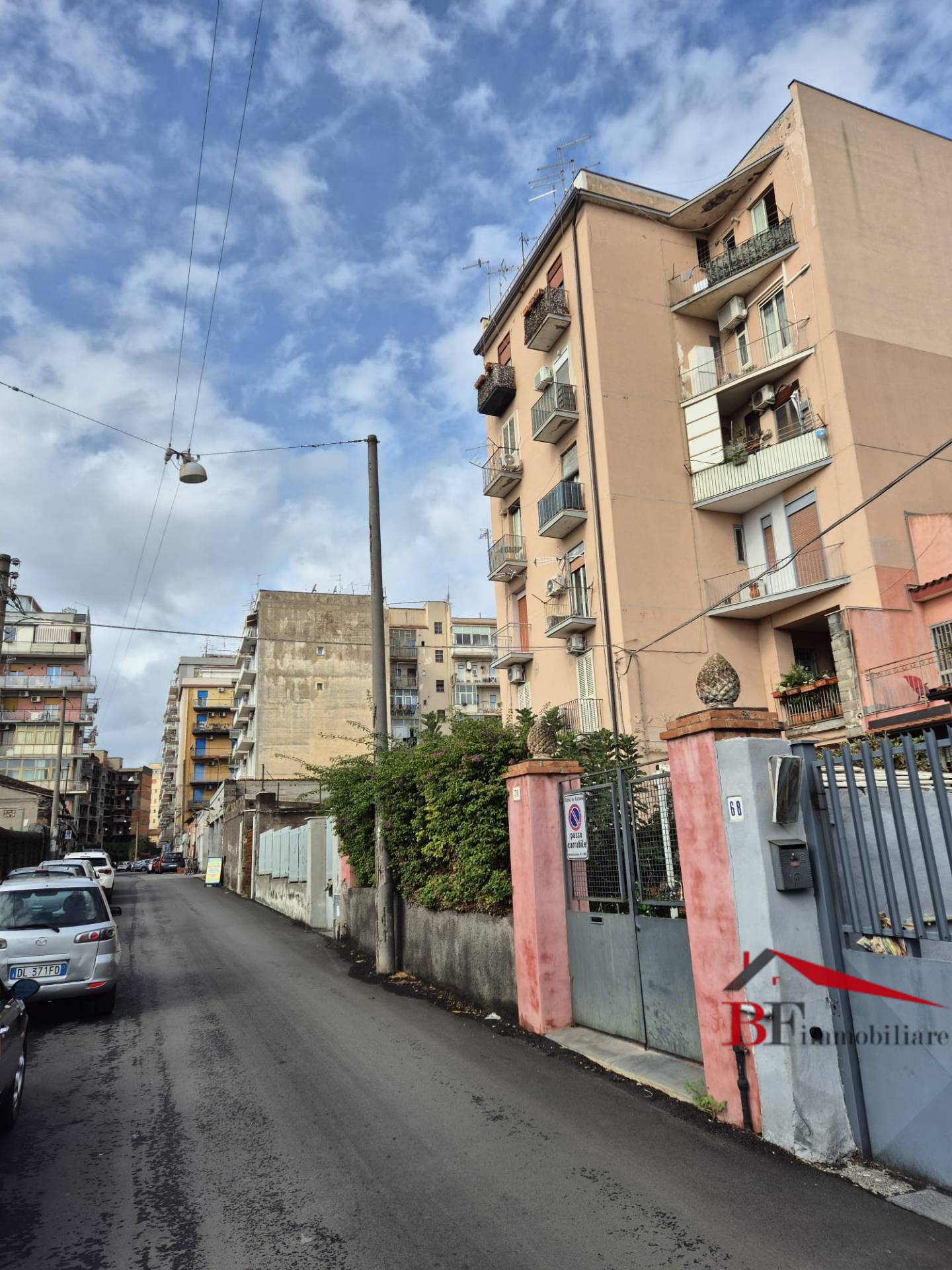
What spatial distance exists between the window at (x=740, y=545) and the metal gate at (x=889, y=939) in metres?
19.8

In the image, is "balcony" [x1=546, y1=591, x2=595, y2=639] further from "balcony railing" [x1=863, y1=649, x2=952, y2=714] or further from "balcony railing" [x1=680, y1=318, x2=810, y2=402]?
"balcony railing" [x1=863, y1=649, x2=952, y2=714]

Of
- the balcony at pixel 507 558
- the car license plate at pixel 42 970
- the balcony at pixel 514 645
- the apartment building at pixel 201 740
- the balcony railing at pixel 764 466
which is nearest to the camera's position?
the car license plate at pixel 42 970

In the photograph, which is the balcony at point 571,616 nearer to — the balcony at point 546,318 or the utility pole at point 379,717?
the balcony at point 546,318

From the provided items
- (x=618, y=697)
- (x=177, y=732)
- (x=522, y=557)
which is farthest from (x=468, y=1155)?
(x=177, y=732)

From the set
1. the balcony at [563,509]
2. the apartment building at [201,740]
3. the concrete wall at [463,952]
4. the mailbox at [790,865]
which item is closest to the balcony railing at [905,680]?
the balcony at [563,509]

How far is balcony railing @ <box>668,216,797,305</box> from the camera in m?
22.8

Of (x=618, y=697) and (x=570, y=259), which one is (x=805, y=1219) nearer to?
(x=618, y=697)

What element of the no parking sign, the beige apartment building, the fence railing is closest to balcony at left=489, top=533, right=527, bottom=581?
the fence railing

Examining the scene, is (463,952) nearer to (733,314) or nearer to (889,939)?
(889,939)

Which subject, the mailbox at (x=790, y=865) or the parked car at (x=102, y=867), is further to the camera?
the parked car at (x=102, y=867)

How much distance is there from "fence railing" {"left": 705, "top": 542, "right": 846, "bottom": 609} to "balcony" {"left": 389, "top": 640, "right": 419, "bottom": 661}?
139 ft

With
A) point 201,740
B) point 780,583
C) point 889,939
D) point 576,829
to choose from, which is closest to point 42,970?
point 576,829

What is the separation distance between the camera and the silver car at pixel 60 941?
9289 mm

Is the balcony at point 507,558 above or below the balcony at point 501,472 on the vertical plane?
below
